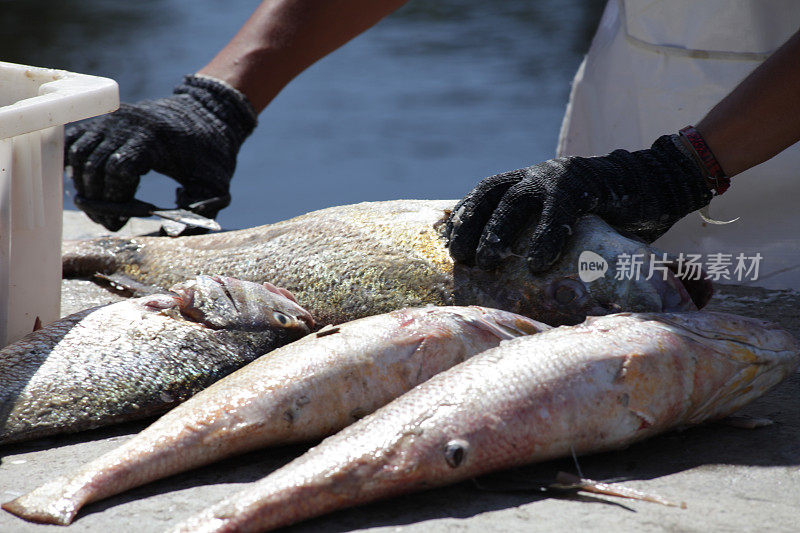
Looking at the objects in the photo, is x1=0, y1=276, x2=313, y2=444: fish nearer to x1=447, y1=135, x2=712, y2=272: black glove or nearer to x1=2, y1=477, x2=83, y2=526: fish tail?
x1=2, y1=477, x2=83, y2=526: fish tail

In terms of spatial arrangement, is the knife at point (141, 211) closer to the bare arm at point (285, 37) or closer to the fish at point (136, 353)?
the bare arm at point (285, 37)

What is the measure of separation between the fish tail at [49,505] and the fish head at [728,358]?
162 centimetres

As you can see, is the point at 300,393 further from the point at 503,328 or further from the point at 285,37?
the point at 285,37

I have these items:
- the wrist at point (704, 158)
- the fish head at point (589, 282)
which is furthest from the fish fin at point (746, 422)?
the wrist at point (704, 158)

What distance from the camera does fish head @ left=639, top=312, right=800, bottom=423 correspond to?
7.81 ft

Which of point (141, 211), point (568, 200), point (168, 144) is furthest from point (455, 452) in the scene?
point (168, 144)

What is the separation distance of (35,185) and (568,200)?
5.82 ft

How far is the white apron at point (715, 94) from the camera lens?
4.03 meters

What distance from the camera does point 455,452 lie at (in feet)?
6.78

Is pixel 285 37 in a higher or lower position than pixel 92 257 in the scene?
higher

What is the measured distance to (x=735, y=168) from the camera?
308 centimetres

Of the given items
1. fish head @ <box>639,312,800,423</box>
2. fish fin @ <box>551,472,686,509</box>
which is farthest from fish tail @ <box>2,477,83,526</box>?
fish head @ <box>639,312,800,423</box>

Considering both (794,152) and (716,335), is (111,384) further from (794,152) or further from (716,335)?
(794,152)

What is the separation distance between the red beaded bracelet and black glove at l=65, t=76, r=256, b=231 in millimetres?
2375
